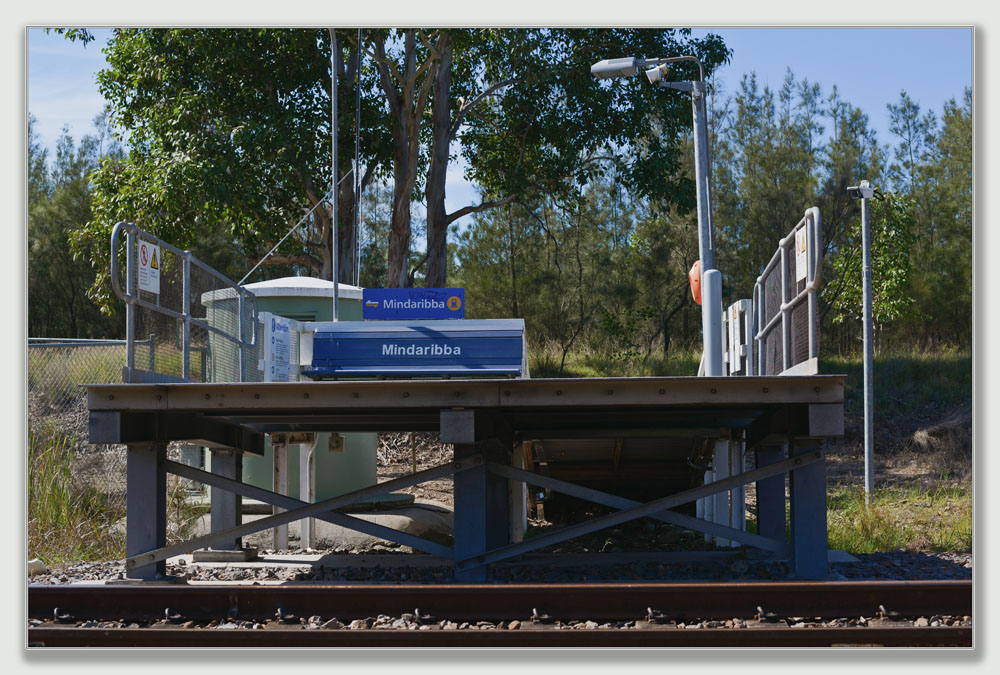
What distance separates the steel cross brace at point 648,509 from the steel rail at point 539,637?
7.77 ft

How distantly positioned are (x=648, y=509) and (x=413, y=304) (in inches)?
183

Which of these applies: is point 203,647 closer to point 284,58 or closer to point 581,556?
point 581,556

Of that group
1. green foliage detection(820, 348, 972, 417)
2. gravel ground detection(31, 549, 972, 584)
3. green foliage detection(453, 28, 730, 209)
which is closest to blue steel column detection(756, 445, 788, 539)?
gravel ground detection(31, 549, 972, 584)

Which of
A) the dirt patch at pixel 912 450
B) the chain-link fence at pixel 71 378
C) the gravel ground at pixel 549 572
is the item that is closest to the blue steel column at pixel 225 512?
the gravel ground at pixel 549 572

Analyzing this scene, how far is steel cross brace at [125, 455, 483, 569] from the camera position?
338 inches

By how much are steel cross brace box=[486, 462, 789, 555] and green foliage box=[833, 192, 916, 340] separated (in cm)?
2387

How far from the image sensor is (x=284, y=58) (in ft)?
79.7

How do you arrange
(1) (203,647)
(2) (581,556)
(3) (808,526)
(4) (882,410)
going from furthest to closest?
(4) (882,410) → (2) (581,556) → (3) (808,526) → (1) (203,647)

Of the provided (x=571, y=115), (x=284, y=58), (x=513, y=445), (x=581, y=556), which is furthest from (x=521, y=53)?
(x=581, y=556)

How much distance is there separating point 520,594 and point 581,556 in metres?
3.17

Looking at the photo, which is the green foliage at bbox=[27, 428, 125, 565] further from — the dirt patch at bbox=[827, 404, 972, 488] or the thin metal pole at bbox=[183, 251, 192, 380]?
the dirt patch at bbox=[827, 404, 972, 488]

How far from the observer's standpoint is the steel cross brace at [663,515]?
8570 millimetres

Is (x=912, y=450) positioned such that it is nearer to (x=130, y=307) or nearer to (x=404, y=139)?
(x=404, y=139)

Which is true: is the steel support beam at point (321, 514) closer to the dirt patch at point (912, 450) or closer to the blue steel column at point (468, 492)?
the blue steel column at point (468, 492)
